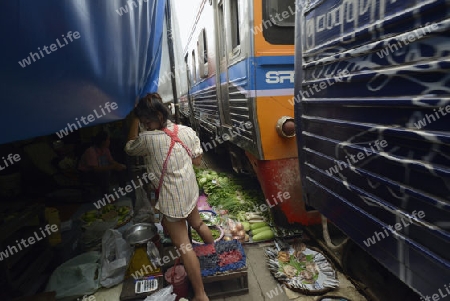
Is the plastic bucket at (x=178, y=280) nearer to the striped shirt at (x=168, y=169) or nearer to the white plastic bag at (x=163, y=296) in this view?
the white plastic bag at (x=163, y=296)

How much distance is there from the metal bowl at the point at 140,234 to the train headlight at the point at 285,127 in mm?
1918

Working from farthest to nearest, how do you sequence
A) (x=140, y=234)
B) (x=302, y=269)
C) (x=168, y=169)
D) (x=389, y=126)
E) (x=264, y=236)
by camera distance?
(x=264, y=236)
(x=302, y=269)
(x=140, y=234)
(x=168, y=169)
(x=389, y=126)

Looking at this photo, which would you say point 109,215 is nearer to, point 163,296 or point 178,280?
point 178,280

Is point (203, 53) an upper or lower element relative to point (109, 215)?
upper

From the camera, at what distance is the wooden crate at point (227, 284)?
258cm

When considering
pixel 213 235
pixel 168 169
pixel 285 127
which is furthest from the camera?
pixel 213 235

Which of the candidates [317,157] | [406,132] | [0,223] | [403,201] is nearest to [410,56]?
[406,132]

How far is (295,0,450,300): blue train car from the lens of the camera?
1107 millimetres

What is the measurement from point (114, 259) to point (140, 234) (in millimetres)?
428

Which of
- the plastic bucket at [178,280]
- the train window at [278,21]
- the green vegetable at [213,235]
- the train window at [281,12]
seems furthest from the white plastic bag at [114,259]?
the train window at [281,12]

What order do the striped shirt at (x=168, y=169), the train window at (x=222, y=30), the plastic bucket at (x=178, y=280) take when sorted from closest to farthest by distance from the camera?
the striped shirt at (x=168, y=169)
the plastic bucket at (x=178, y=280)
the train window at (x=222, y=30)

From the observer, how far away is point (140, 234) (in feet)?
8.85

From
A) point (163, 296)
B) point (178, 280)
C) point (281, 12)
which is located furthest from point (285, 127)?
point (163, 296)

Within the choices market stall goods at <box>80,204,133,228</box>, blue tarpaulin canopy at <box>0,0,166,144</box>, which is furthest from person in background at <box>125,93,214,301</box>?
market stall goods at <box>80,204,133,228</box>
